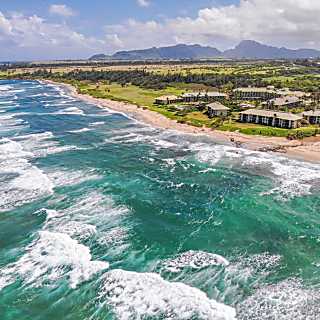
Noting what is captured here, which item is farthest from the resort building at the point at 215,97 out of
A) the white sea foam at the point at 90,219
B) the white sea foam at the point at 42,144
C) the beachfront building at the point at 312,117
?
the white sea foam at the point at 90,219

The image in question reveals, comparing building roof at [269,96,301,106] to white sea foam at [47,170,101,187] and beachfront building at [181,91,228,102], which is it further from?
white sea foam at [47,170,101,187]

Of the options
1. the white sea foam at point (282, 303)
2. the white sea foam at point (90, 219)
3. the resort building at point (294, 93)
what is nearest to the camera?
the white sea foam at point (282, 303)

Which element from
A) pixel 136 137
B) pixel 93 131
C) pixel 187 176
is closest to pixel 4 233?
pixel 187 176

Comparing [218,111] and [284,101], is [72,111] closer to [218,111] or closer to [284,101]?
[218,111]

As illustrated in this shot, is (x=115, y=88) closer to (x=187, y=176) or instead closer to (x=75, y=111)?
(x=75, y=111)

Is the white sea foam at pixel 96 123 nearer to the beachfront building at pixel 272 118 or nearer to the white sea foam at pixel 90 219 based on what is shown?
the beachfront building at pixel 272 118

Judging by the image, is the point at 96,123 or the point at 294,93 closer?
the point at 96,123

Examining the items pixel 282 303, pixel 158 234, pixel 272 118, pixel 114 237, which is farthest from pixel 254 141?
pixel 282 303
